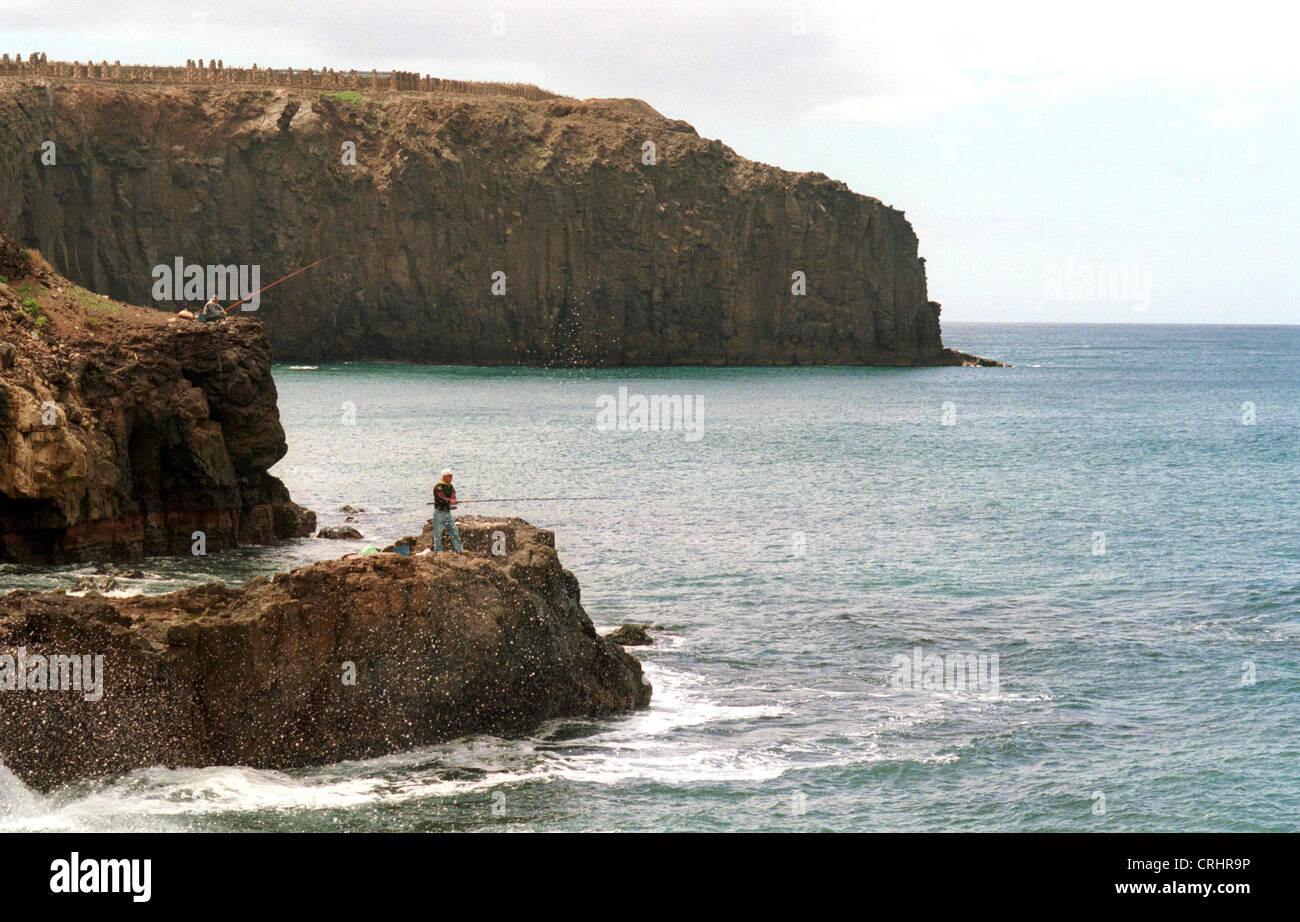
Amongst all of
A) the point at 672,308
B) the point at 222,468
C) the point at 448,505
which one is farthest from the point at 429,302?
the point at 448,505

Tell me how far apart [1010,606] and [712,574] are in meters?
6.43

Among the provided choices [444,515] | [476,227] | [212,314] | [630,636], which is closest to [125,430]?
[212,314]

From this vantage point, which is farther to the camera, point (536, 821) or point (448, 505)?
point (448, 505)

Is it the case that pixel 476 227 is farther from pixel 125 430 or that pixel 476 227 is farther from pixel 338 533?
pixel 125 430

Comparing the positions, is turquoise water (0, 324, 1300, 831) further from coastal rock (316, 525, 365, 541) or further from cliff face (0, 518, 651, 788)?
coastal rock (316, 525, 365, 541)

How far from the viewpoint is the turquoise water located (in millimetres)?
16562

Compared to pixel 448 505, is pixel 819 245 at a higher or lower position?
higher

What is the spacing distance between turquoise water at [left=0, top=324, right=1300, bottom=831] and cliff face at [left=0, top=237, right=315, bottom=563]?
4.19ft

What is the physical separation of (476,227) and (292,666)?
111 meters

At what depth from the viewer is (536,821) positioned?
51.8ft
